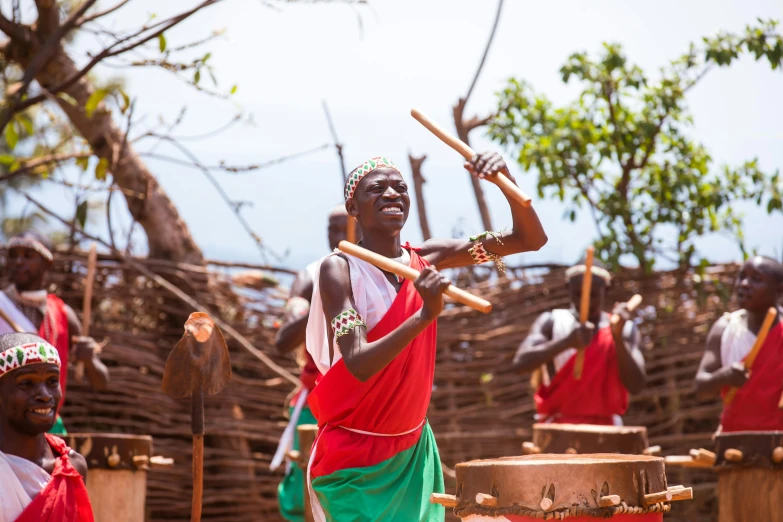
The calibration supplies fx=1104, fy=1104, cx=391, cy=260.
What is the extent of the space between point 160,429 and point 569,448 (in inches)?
134

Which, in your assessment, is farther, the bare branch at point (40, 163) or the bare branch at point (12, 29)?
the bare branch at point (12, 29)

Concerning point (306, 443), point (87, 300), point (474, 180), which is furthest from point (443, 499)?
point (474, 180)

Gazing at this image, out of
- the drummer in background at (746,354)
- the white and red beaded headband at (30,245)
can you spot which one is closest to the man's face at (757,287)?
the drummer in background at (746,354)

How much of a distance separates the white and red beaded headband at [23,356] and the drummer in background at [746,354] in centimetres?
436

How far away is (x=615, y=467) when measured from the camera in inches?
146

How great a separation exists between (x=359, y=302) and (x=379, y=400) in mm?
366

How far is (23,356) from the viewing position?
15.3 feet

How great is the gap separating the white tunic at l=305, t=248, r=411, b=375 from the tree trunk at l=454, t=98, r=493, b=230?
621 cm

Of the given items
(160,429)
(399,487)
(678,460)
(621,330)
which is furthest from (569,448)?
(160,429)

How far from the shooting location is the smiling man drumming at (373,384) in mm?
3990

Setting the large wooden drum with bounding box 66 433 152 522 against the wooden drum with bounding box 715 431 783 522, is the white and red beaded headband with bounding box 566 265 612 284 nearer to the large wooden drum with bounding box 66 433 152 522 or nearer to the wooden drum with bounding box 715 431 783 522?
the wooden drum with bounding box 715 431 783 522

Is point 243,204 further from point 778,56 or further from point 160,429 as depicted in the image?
point 778,56

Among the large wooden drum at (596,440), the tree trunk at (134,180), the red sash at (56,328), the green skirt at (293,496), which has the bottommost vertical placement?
the green skirt at (293,496)

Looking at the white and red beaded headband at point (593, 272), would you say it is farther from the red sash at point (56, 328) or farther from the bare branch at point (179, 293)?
the red sash at point (56, 328)
